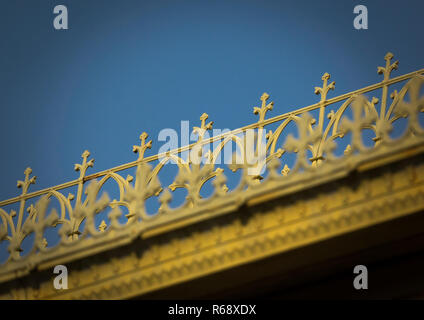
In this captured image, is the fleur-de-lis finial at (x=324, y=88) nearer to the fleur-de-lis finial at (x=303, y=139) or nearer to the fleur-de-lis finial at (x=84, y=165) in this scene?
the fleur-de-lis finial at (x=303, y=139)

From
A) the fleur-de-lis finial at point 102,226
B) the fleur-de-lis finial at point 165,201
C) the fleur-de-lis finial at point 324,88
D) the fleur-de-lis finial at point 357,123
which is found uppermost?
the fleur-de-lis finial at point 324,88

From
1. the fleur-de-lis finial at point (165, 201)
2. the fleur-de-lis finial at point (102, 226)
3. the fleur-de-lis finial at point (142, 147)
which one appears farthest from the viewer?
the fleur-de-lis finial at point (102, 226)

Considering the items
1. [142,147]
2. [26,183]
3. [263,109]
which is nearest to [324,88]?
[263,109]

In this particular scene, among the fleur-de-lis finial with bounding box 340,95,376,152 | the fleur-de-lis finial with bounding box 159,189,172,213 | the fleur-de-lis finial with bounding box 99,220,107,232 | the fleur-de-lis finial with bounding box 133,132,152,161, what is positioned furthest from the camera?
the fleur-de-lis finial with bounding box 99,220,107,232

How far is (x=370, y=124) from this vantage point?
8656mm

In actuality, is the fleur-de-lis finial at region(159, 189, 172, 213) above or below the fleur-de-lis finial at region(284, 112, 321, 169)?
below

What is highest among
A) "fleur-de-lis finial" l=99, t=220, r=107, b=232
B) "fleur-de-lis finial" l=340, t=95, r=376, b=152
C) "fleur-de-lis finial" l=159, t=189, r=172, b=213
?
"fleur-de-lis finial" l=340, t=95, r=376, b=152

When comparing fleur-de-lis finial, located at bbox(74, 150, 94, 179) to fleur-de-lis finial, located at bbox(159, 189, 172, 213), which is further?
fleur-de-lis finial, located at bbox(74, 150, 94, 179)

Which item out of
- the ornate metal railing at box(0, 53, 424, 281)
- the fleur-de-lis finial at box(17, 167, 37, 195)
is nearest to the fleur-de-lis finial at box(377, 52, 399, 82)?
the ornate metal railing at box(0, 53, 424, 281)

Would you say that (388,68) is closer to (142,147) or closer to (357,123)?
(357,123)

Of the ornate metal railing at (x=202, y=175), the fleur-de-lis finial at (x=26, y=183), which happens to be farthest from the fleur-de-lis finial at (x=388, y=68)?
the fleur-de-lis finial at (x=26, y=183)

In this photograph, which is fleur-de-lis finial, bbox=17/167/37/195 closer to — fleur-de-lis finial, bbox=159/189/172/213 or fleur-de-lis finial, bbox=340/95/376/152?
fleur-de-lis finial, bbox=159/189/172/213
